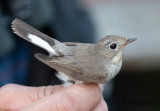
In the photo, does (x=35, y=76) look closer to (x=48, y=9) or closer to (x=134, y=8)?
(x=48, y=9)

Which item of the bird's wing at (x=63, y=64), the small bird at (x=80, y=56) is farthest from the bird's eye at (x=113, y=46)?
the bird's wing at (x=63, y=64)

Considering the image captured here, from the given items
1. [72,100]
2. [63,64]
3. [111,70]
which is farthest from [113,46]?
[72,100]

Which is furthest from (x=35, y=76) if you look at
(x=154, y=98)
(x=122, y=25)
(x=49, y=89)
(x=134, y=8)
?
(x=134, y=8)

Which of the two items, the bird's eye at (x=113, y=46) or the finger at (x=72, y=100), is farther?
the bird's eye at (x=113, y=46)

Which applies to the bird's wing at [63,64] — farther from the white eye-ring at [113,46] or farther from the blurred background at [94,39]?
the blurred background at [94,39]

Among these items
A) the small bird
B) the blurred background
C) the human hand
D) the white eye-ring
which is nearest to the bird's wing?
the small bird
